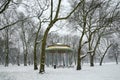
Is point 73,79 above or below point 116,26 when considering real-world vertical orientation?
below

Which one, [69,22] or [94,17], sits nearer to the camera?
[69,22]

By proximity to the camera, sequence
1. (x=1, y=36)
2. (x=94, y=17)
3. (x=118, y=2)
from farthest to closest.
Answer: (x=1, y=36) < (x=94, y=17) < (x=118, y=2)

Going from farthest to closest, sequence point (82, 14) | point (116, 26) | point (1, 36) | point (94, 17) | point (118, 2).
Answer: point (1, 36), point (94, 17), point (82, 14), point (116, 26), point (118, 2)

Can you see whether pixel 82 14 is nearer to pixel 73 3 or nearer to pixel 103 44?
pixel 73 3

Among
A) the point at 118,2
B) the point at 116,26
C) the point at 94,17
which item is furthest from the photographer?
the point at 94,17

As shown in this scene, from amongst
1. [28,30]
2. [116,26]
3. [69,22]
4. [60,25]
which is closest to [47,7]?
[60,25]

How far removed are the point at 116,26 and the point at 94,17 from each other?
5904mm

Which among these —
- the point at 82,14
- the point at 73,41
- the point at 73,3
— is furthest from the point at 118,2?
the point at 73,41

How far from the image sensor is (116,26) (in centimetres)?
2517

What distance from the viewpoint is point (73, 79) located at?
14.1 m

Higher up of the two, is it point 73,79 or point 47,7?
point 47,7

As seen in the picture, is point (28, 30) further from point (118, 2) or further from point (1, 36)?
point (118, 2)

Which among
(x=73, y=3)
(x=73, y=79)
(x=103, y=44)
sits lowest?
(x=73, y=79)

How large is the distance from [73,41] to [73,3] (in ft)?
172
